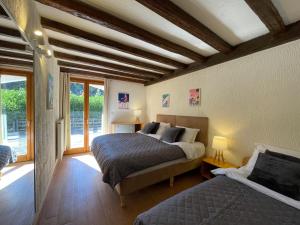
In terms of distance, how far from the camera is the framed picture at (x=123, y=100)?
16.2 feet

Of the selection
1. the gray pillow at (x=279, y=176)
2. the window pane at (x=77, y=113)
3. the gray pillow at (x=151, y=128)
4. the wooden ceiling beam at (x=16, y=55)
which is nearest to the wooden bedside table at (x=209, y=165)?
the gray pillow at (x=279, y=176)

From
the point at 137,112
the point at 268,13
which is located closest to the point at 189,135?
the point at 268,13

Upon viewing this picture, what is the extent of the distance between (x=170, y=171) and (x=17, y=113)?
222 cm

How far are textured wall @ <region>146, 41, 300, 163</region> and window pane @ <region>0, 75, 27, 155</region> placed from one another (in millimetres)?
2958

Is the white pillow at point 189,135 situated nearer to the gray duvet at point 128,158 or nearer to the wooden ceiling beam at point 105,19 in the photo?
the gray duvet at point 128,158

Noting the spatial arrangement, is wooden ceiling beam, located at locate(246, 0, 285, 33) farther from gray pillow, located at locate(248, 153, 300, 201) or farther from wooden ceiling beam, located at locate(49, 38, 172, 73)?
wooden ceiling beam, located at locate(49, 38, 172, 73)

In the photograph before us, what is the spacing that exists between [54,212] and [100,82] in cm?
356

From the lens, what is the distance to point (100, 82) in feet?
15.3

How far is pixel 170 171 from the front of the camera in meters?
2.56

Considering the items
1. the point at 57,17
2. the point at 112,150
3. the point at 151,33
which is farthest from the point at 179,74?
the point at 57,17

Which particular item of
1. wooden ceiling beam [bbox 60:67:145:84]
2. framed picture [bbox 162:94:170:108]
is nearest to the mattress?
framed picture [bbox 162:94:170:108]


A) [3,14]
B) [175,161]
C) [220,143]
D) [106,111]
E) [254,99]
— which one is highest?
[3,14]

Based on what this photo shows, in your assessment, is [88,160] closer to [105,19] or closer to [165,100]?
[165,100]

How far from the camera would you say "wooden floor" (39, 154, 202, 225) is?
5.99 feet
